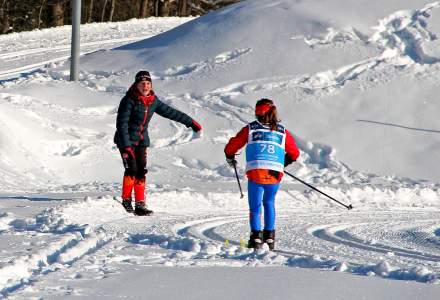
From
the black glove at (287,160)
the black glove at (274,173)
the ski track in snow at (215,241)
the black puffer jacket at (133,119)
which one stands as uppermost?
the black puffer jacket at (133,119)

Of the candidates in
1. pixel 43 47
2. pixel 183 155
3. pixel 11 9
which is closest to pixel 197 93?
pixel 183 155

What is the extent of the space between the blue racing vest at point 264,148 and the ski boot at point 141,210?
2295 millimetres

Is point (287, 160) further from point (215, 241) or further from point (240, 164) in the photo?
point (240, 164)

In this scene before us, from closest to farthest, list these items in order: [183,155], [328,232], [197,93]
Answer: [328,232] < [183,155] < [197,93]

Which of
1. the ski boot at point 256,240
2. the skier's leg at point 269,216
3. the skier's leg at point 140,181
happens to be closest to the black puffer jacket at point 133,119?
the skier's leg at point 140,181

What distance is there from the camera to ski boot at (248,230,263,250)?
25.2 ft

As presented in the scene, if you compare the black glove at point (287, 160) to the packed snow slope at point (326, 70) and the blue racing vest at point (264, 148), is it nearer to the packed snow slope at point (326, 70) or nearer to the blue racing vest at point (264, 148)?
the blue racing vest at point (264, 148)

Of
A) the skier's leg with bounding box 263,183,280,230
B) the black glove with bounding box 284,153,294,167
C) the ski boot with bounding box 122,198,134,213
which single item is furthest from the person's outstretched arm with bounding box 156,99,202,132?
the skier's leg with bounding box 263,183,280,230

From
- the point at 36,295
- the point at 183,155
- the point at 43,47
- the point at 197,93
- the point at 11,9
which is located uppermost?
the point at 11,9

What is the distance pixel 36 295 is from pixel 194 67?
13.0 meters

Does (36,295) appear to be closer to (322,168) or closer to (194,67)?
(322,168)

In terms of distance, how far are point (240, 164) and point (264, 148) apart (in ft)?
21.0

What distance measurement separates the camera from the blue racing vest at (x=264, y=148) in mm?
7809

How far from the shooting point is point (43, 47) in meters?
29.4
